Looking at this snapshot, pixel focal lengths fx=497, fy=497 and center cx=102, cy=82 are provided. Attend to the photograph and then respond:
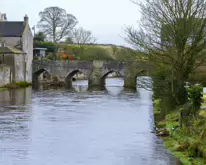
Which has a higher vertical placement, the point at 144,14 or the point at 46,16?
the point at 46,16

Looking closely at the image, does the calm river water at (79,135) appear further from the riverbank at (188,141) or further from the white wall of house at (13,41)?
the white wall of house at (13,41)

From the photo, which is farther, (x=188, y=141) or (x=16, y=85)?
(x=16, y=85)

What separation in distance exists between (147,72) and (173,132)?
9.29m

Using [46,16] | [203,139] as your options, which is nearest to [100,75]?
[46,16]

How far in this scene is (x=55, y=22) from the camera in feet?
269

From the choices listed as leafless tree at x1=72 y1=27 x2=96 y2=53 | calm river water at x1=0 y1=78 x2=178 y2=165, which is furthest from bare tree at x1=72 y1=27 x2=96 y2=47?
calm river water at x1=0 y1=78 x2=178 y2=165

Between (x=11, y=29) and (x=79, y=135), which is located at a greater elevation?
(x=11, y=29)

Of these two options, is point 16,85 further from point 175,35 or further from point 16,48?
point 175,35

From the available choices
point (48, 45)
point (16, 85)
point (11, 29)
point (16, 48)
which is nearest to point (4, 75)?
point (16, 85)

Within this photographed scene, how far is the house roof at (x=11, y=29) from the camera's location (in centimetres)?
5944

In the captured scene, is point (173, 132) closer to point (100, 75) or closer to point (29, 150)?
point (29, 150)

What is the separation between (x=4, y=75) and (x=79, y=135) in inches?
1259

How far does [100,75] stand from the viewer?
209 ft

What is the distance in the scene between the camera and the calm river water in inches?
695
